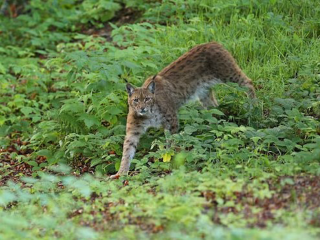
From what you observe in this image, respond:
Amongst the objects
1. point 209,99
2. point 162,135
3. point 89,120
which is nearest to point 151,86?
point 162,135

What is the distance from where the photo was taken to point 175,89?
9.67 m

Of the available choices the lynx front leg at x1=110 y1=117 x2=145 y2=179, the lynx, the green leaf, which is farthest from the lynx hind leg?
the green leaf

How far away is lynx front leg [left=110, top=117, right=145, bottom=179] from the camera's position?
8.88 m

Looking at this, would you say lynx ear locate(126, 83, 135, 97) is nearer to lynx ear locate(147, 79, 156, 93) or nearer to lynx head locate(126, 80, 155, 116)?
lynx head locate(126, 80, 155, 116)

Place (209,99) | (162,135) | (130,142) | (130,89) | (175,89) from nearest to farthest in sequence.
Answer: (130,142) → (130,89) → (162,135) → (175,89) → (209,99)

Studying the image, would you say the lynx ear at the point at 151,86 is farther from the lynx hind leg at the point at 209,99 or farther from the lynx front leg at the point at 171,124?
the lynx hind leg at the point at 209,99

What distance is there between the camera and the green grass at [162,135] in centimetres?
607

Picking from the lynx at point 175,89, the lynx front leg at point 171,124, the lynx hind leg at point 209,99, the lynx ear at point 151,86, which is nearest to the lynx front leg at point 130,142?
the lynx at point 175,89

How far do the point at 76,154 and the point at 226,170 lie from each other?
9.93 ft

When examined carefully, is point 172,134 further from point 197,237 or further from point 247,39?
point 197,237

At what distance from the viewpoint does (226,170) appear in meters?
7.18

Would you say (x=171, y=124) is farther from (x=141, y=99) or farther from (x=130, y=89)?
(x=130, y=89)

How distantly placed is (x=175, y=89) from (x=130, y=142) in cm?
112

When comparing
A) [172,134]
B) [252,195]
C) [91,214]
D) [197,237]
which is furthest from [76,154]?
[197,237]
